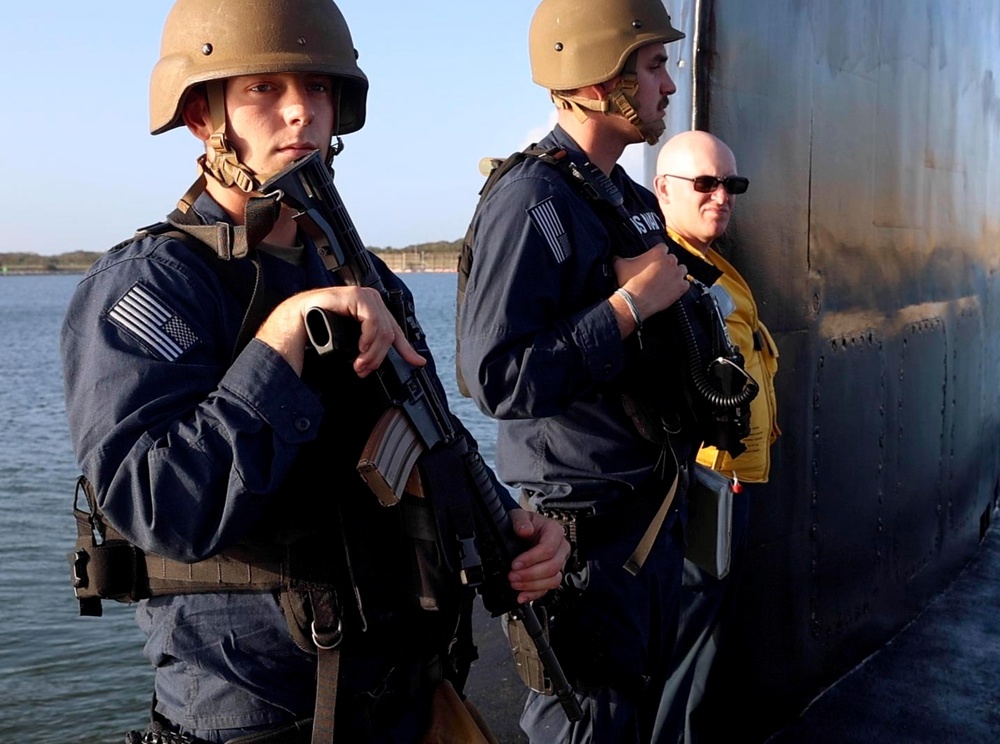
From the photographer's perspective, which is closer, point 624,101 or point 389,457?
point 389,457

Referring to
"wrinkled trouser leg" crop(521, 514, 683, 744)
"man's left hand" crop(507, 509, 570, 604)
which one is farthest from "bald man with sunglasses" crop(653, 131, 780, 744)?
"man's left hand" crop(507, 509, 570, 604)

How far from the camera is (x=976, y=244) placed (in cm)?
588

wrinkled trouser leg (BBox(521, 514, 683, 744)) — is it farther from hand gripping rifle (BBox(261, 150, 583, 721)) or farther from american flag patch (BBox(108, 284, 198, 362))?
american flag patch (BBox(108, 284, 198, 362))

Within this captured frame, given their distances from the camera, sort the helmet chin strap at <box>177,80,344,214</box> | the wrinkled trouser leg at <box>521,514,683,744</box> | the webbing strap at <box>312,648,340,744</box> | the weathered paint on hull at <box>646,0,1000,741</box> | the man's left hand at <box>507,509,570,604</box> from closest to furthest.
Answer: the webbing strap at <box>312,648,340,744</box>, the helmet chin strap at <box>177,80,344,214</box>, the man's left hand at <box>507,509,570,604</box>, the wrinkled trouser leg at <box>521,514,683,744</box>, the weathered paint on hull at <box>646,0,1000,741</box>

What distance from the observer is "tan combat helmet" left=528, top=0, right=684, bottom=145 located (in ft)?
10.2

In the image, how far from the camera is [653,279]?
292 centimetres

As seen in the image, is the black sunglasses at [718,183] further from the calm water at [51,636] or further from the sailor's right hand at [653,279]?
the calm water at [51,636]

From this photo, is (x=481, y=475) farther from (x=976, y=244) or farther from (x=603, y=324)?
(x=976, y=244)

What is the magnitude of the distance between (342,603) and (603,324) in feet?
3.92

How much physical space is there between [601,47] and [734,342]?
1.01 m

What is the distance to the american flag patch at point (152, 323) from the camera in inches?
71.3

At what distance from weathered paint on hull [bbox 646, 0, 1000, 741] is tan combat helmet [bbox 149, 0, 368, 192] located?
1797mm

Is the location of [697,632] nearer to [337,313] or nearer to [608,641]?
[608,641]

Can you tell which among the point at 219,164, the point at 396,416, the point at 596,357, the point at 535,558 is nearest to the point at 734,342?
the point at 596,357
